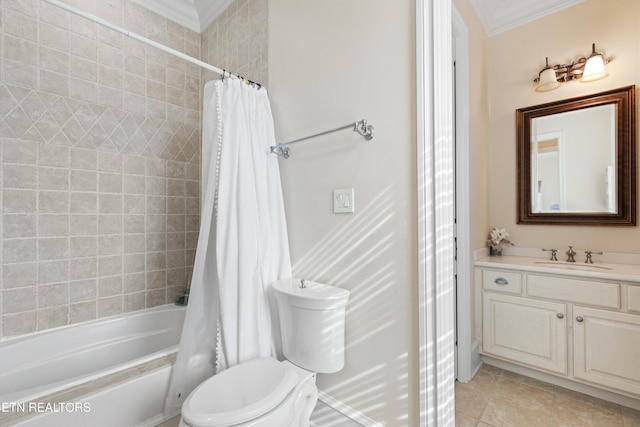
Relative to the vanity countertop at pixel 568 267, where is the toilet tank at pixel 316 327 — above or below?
below

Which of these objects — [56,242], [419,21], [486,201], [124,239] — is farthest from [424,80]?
[56,242]

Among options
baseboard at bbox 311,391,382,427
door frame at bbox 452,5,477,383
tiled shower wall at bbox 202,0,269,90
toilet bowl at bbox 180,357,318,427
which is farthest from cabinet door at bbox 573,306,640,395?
tiled shower wall at bbox 202,0,269,90

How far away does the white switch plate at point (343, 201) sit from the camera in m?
1.32

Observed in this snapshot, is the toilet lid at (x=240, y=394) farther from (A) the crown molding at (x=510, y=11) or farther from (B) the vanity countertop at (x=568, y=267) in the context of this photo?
(A) the crown molding at (x=510, y=11)

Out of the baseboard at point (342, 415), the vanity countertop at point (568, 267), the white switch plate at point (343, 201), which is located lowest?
the baseboard at point (342, 415)

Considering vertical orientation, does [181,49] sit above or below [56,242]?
above

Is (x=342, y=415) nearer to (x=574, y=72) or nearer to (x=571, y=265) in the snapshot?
(x=571, y=265)

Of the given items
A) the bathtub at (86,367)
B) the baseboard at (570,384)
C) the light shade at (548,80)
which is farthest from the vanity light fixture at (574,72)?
the bathtub at (86,367)

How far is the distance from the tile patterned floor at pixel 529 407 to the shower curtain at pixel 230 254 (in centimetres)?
119

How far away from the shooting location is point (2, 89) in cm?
149

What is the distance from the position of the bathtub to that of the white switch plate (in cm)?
114

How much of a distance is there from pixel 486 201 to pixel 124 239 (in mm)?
2820

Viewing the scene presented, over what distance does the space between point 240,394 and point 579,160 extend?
102 inches

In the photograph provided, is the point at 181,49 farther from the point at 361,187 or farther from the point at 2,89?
the point at 361,187
